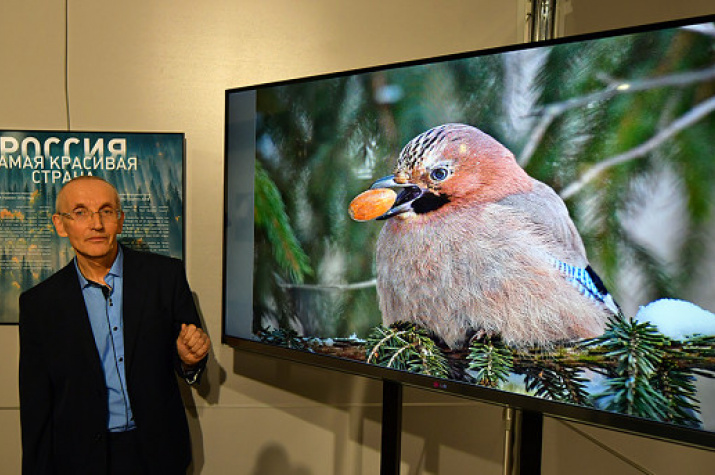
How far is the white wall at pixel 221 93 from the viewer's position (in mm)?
2693

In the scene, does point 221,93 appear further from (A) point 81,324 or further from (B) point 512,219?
(B) point 512,219

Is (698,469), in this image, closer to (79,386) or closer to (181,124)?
(79,386)

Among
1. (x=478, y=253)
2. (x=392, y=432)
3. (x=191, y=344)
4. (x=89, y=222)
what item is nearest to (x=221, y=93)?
(x=89, y=222)

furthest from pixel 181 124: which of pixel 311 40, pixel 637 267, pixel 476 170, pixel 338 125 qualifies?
pixel 637 267

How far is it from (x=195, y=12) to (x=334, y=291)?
149cm

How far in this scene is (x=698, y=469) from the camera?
5.81ft

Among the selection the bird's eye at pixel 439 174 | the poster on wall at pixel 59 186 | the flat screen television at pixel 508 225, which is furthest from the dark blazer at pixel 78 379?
the bird's eye at pixel 439 174

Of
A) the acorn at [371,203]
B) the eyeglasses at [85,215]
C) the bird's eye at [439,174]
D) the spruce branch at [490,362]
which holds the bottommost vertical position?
the spruce branch at [490,362]

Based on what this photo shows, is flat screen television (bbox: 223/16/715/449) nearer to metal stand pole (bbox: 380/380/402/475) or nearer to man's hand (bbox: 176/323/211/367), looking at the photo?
metal stand pole (bbox: 380/380/402/475)

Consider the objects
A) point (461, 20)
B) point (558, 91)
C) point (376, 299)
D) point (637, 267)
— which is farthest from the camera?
point (461, 20)

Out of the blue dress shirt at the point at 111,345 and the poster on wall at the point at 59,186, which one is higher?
the poster on wall at the point at 59,186

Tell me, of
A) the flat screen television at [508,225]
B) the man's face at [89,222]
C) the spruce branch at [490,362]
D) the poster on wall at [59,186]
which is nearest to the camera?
the flat screen television at [508,225]

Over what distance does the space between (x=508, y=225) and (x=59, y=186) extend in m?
2.01

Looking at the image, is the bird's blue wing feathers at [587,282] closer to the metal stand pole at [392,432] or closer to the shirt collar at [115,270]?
the metal stand pole at [392,432]
